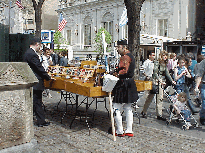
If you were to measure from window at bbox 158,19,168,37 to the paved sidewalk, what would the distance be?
2448 cm

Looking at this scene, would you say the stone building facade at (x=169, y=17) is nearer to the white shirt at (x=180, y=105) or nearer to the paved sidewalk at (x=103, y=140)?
the white shirt at (x=180, y=105)

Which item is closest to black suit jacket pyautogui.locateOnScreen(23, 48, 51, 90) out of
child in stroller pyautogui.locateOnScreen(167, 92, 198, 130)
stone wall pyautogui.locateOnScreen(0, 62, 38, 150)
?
stone wall pyautogui.locateOnScreen(0, 62, 38, 150)

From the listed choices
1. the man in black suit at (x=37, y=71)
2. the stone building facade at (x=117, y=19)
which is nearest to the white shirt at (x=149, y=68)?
the man in black suit at (x=37, y=71)

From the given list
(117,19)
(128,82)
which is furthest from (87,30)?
(128,82)

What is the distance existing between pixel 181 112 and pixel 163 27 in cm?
2463

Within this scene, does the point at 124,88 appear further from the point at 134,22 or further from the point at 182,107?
the point at 134,22

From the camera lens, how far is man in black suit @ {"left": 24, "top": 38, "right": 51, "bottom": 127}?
6863mm

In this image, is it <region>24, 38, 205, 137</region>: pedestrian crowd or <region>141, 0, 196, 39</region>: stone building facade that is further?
<region>141, 0, 196, 39</region>: stone building facade

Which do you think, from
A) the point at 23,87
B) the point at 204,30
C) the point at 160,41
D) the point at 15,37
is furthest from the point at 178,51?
the point at 23,87

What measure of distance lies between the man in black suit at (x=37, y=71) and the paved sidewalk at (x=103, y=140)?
14.6 inches

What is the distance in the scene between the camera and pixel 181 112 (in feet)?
24.3

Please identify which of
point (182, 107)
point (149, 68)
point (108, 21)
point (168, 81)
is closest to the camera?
point (182, 107)

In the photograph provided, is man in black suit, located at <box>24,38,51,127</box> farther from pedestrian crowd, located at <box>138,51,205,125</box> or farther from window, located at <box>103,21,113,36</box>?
window, located at <box>103,21,113,36</box>

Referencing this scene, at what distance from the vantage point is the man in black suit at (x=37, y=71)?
22.5 ft
